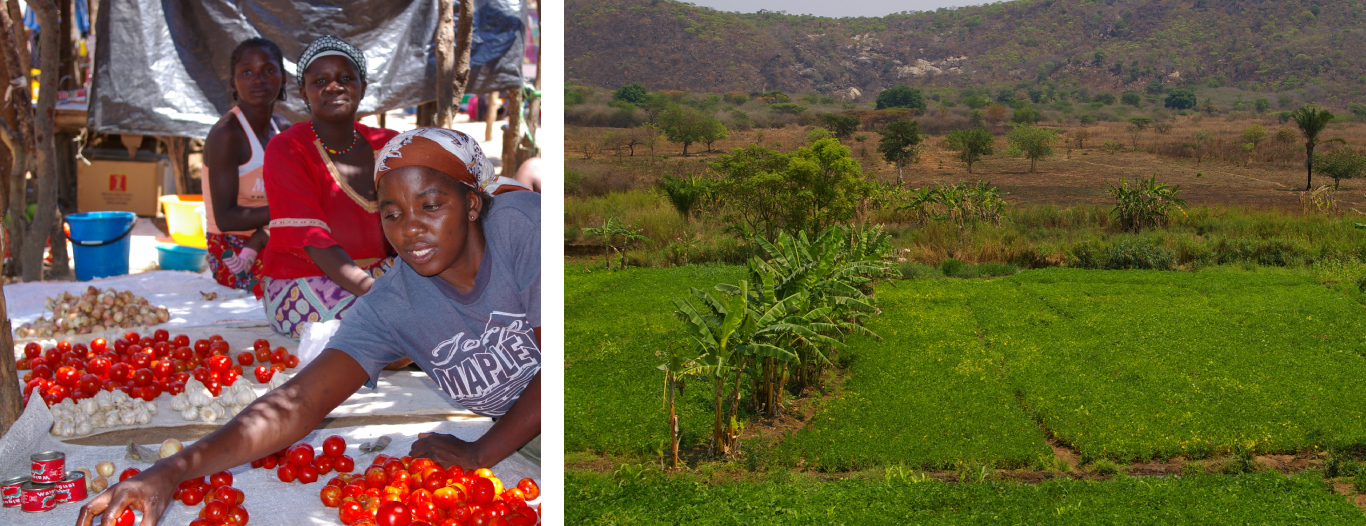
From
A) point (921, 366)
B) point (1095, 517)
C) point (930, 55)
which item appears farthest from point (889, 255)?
point (1095, 517)

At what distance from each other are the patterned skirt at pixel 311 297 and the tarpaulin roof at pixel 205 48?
3.92ft

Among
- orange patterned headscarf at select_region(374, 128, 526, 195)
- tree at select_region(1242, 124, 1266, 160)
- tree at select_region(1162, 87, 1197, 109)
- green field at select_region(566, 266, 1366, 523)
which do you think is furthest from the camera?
tree at select_region(1162, 87, 1197, 109)

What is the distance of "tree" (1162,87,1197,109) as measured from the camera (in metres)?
5.68

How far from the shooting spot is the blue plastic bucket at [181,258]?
166 inches

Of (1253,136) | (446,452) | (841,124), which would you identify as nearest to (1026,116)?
(841,124)

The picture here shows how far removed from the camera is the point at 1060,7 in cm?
598

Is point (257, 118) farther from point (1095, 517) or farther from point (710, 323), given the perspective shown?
point (1095, 517)

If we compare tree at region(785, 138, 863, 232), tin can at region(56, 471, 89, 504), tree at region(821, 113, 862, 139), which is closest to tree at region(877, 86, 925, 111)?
tree at region(821, 113, 862, 139)

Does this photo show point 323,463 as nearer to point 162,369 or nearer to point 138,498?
point 138,498

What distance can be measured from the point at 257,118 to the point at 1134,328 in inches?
196

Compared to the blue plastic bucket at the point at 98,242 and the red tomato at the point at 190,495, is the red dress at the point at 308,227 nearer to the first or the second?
the red tomato at the point at 190,495

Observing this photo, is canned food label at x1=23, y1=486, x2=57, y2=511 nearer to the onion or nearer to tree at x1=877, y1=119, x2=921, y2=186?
the onion

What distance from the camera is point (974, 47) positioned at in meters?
5.80

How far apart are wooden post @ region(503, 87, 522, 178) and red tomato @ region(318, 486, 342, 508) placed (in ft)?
11.0
